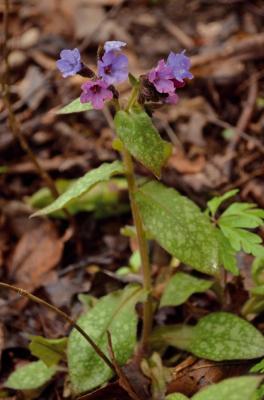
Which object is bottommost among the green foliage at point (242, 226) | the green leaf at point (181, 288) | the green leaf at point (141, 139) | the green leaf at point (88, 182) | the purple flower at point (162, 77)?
the green leaf at point (181, 288)

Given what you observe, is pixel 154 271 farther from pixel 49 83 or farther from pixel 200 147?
pixel 49 83

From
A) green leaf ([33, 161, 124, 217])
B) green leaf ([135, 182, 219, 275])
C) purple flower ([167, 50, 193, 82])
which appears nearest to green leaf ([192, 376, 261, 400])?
green leaf ([135, 182, 219, 275])

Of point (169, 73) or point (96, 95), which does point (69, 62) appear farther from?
point (169, 73)

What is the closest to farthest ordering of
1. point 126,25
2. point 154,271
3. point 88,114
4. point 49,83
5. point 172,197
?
1. point 172,197
2. point 154,271
3. point 88,114
4. point 49,83
5. point 126,25

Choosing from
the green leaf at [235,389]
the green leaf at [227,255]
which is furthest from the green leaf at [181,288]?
the green leaf at [235,389]

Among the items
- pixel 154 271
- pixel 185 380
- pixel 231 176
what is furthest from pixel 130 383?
pixel 231 176

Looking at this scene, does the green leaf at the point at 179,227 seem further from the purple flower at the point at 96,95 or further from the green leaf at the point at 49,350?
the green leaf at the point at 49,350
